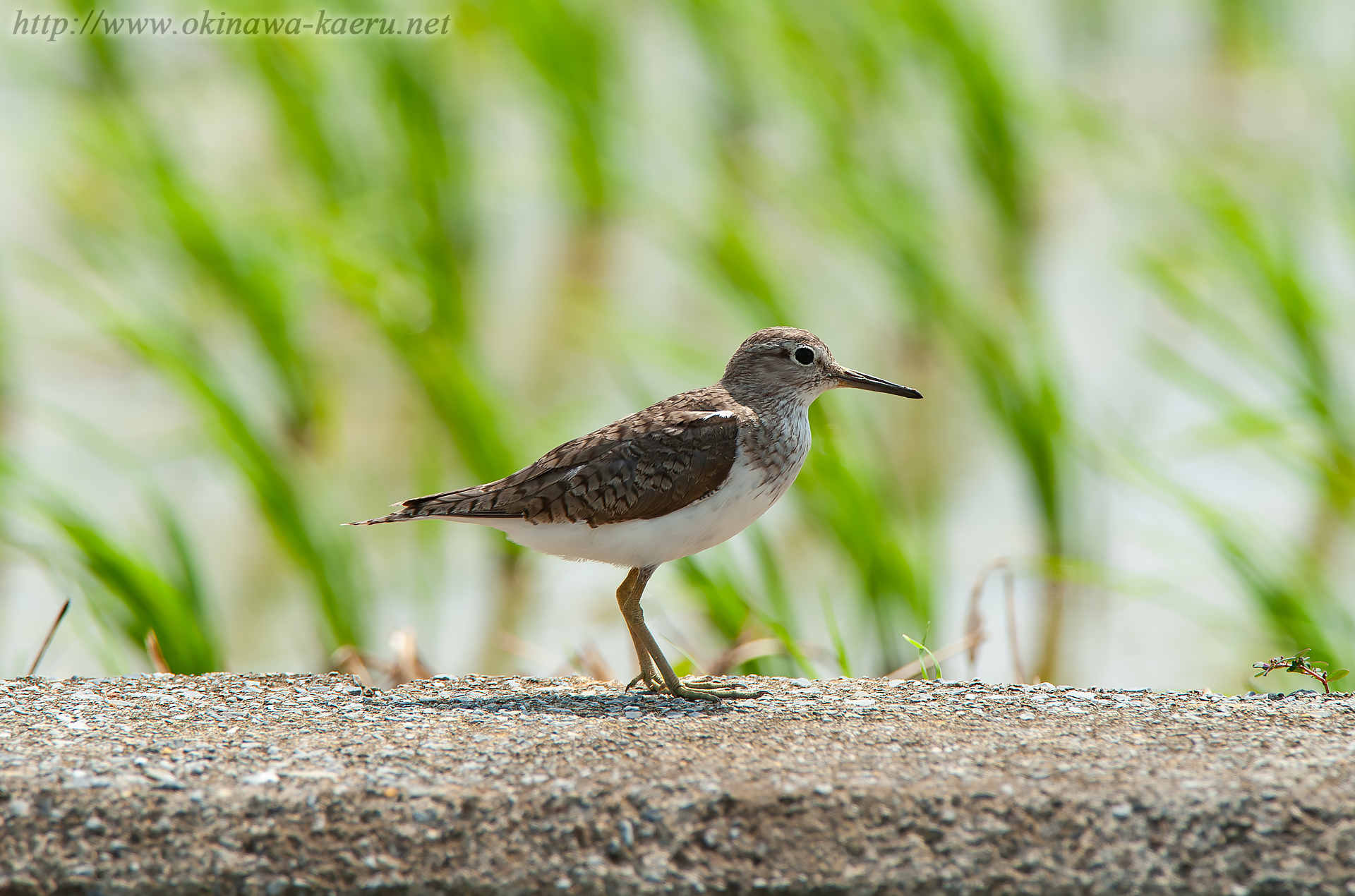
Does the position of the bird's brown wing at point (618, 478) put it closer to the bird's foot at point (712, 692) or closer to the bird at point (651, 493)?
the bird at point (651, 493)

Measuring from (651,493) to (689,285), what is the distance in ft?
14.0

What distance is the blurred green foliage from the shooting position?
15.1 feet

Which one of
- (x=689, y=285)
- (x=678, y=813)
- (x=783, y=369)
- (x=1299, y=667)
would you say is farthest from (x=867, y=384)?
(x=689, y=285)

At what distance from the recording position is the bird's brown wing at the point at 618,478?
3.24 metres

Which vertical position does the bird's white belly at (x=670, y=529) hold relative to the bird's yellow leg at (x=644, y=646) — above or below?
above

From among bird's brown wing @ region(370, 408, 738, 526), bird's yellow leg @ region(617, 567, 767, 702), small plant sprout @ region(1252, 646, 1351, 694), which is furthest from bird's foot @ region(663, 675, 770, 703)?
small plant sprout @ region(1252, 646, 1351, 694)

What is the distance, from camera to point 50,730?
272 centimetres

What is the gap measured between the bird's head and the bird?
5 cm

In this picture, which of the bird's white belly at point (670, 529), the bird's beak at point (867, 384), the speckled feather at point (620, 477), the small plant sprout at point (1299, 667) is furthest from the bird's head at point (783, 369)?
the small plant sprout at point (1299, 667)

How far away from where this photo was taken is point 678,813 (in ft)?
7.64

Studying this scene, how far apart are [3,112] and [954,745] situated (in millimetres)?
6197

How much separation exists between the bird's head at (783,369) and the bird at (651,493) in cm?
5

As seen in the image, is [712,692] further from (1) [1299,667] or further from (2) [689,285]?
(2) [689,285]

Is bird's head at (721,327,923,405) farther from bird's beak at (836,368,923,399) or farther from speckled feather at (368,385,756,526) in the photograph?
speckled feather at (368,385,756,526)
